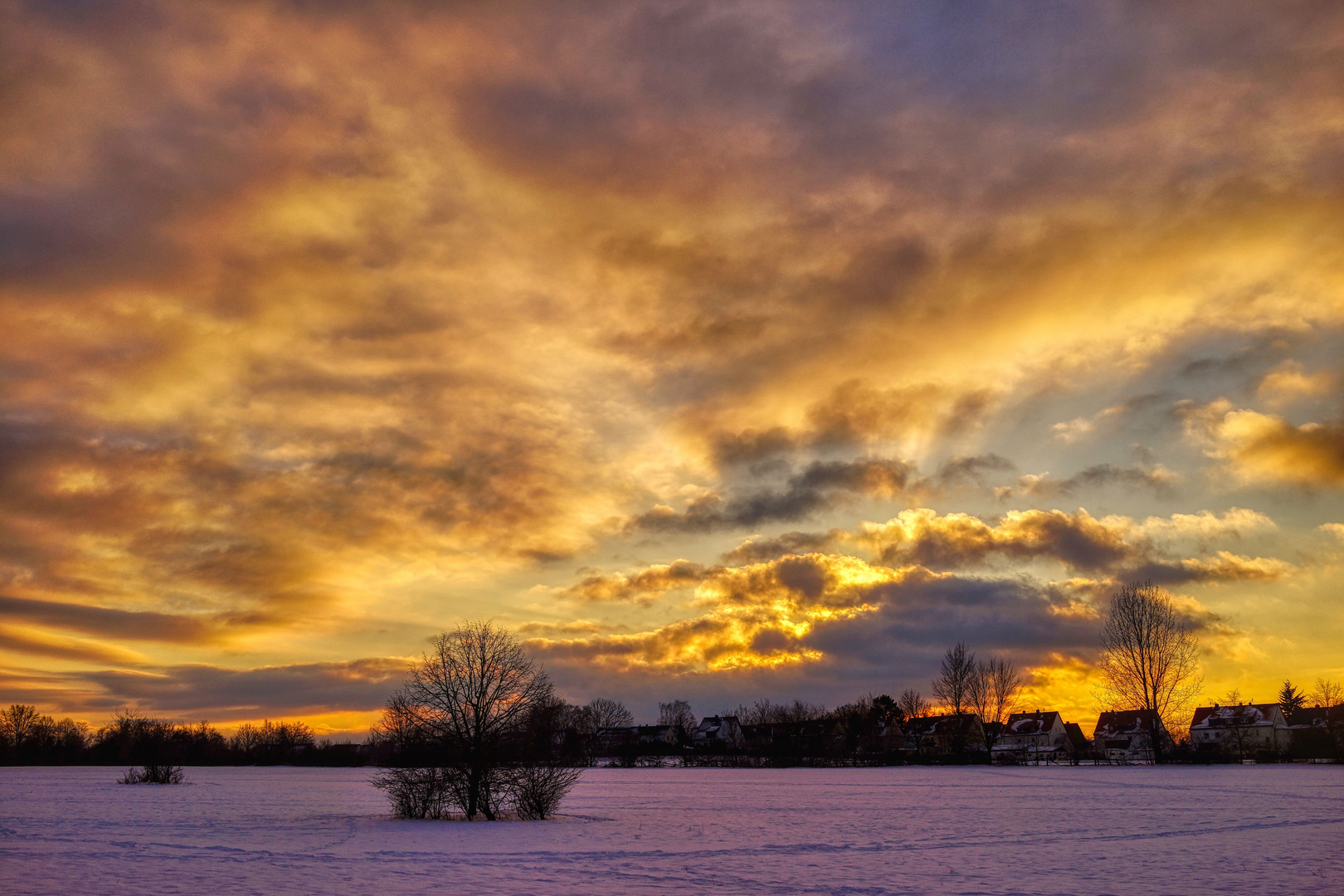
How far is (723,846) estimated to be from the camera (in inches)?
1181

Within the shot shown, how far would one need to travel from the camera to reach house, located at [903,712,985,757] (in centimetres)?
14100

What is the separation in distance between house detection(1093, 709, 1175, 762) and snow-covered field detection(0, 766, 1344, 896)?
292 feet

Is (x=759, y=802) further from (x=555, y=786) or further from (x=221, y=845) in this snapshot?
(x=221, y=845)

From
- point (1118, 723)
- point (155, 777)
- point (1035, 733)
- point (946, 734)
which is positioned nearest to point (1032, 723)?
point (1035, 733)

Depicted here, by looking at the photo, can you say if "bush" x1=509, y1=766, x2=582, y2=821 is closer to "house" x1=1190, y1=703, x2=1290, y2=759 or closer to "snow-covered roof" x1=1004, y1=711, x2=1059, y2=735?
"house" x1=1190, y1=703, x2=1290, y2=759

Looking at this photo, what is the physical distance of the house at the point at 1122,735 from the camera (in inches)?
5428

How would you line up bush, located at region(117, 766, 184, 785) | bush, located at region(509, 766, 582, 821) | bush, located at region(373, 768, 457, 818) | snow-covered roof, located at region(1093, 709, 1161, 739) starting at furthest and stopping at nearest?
snow-covered roof, located at region(1093, 709, 1161, 739) < bush, located at region(117, 766, 184, 785) < bush, located at region(509, 766, 582, 821) < bush, located at region(373, 768, 457, 818)

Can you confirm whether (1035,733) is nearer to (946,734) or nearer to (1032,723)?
(1032,723)

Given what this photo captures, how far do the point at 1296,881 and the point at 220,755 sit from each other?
212957 millimetres

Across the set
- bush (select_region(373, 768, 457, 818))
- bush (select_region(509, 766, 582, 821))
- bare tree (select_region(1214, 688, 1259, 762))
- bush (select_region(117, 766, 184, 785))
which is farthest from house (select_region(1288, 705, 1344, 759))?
bush (select_region(117, 766, 184, 785))

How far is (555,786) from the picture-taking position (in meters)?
44.1

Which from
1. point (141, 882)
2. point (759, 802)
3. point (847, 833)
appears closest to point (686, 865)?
point (847, 833)

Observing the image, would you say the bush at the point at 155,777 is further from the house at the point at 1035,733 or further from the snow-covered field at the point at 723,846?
Result: the house at the point at 1035,733

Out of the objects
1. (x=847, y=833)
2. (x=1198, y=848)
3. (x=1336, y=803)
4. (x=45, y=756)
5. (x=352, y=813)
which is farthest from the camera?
(x=45, y=756)
